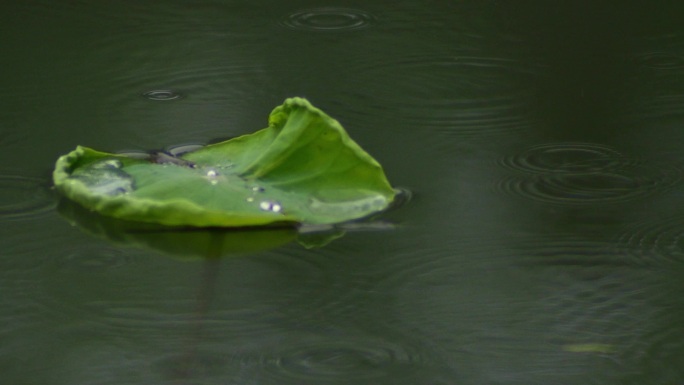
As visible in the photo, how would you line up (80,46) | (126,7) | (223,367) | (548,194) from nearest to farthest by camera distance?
(223,367) < (548,194) < (80,46) < (126,7)

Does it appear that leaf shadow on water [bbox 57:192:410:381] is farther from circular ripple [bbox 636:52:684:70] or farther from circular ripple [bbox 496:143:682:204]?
circular ripple [bbox 636:52:684:70]

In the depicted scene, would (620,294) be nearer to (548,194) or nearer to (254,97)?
(548,194)

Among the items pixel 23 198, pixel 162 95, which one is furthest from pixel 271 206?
pixel 162 95

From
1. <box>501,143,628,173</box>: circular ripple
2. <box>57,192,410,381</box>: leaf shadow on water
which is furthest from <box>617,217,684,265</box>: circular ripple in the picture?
<box>57,192,410,381</box>: leaf shadow on water

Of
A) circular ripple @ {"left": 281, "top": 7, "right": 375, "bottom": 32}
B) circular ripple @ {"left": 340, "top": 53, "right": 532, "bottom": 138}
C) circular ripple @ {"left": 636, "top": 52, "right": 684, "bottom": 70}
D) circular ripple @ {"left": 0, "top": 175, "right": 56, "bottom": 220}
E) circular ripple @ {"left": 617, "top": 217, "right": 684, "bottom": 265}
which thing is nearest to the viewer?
circular ripple @ {"left": 617, "top": 217, "right": 684, "bottom": 265}

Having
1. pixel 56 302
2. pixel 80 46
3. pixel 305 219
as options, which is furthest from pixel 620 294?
pixel 80 46

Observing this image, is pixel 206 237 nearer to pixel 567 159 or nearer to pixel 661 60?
pixel 567 159

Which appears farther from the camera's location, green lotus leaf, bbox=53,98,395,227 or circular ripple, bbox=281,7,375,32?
circular ripple, bbox=281,7,375,32

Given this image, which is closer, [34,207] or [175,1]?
[34,207]
